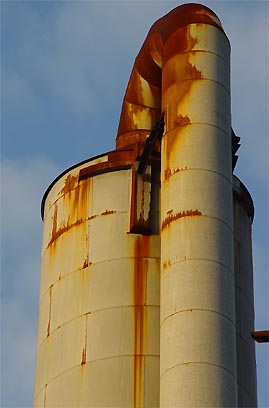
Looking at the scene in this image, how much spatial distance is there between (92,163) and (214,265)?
475 centimetres

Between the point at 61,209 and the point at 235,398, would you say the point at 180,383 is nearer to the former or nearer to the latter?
the point at 235,398

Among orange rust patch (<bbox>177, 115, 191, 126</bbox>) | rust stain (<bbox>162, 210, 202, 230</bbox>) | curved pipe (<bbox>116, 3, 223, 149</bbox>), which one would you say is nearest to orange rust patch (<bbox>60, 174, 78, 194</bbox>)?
curved pipe (<bbox>116, 3, 223, 149</bbox>)

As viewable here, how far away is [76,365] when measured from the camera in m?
23.9

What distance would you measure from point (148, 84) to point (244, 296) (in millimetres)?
5758

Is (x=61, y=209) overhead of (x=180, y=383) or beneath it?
overhead

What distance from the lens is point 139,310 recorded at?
2398 cm

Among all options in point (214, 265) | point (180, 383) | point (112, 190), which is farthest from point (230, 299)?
point (112, 190)

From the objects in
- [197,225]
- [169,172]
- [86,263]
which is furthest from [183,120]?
[86,263]

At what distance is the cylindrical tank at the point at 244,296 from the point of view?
24516 mm

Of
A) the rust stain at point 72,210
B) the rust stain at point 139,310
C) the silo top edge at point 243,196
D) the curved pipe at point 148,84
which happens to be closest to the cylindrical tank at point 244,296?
the silo top edge at point 243,196

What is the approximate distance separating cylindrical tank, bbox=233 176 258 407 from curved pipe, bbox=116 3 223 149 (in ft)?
8.73

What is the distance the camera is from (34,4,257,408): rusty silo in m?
22.4

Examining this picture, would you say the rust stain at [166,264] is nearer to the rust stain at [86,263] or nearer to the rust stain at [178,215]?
the rust stain at [178,215]

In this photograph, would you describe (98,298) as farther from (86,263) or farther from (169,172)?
(169,172)
